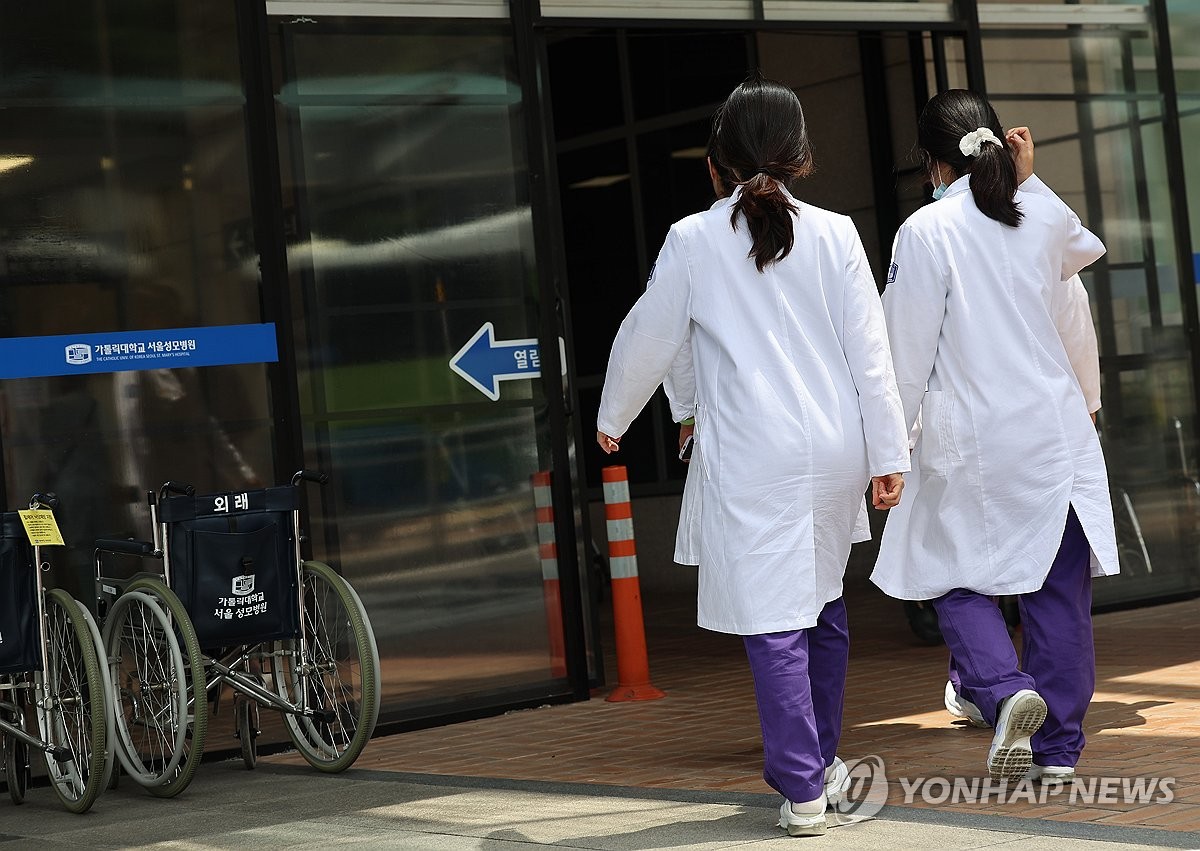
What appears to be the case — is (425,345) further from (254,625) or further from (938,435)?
(938,435)

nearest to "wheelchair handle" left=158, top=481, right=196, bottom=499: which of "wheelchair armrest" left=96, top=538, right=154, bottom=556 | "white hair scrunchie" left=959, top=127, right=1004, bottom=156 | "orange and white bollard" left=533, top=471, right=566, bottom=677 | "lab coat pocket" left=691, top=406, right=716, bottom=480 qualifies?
"wheelchair armrest" left=96, top=538, right=154, bottom=556

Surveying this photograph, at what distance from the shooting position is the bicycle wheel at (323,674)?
5910mm

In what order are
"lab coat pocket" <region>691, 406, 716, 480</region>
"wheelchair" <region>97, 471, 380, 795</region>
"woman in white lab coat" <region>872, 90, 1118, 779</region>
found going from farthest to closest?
"wheelchair" <region>97, 471, 380, 795</region> → "woman in white lab coat" <region>872, 90, 1118, 779</region> → "lab coat pocket" <region>691, 406, 716, 480</region>

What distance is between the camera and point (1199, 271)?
940 cm

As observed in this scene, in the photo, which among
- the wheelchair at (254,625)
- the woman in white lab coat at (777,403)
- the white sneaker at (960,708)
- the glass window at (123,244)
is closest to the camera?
the woman in white lab coat at (777,403)

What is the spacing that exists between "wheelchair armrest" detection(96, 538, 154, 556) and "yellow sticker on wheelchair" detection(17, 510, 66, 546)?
1.02ft

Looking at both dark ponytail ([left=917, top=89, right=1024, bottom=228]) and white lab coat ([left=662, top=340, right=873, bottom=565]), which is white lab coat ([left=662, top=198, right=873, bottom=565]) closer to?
white lab coat ([left=662, top=340, right=873, bottom=565])

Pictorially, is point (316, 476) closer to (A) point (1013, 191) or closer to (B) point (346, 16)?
(B) point (346, 16)

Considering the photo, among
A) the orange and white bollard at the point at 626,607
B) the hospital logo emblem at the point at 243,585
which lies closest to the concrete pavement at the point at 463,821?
the hospital logo emblem at the point at 243,585

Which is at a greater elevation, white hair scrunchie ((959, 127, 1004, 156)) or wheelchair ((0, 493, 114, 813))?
white hair scrunchie ((959, 127, 1004, 156))

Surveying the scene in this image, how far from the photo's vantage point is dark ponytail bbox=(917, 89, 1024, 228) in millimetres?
4625

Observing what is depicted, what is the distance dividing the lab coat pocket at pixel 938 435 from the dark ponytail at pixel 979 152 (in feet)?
1.67

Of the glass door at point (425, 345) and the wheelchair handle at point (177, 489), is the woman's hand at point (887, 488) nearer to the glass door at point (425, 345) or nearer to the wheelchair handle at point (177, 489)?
the wheelchair handle at point (177, 489)

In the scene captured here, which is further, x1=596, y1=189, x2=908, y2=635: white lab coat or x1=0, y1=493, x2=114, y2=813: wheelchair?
x1=0, y1=493, x2=114, y2=813: wheelchair
